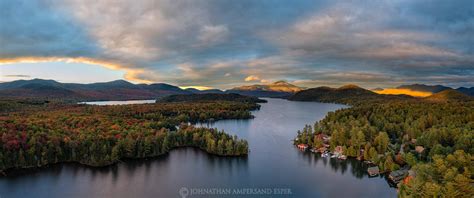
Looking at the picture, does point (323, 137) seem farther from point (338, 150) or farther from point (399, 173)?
point (399, 173)

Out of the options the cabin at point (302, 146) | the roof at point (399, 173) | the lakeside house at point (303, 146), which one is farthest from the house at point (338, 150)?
the roof at point (399, 173)

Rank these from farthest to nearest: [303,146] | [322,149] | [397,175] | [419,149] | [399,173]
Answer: [303,146] < [322,149] < [419,149] < [399,173] < [397,175]

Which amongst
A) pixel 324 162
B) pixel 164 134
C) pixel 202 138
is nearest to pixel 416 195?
pixel 324 162

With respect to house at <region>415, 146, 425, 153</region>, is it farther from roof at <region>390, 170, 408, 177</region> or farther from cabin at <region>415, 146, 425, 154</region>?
roof at <region>390, 170, 408, 177</region>

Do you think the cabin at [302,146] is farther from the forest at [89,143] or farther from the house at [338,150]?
the forest at [89,143]

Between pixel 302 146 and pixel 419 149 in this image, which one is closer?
pixel 419 149

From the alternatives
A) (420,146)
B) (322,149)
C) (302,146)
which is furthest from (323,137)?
(420,146)

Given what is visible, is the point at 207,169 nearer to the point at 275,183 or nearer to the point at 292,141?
the point at 275,183
